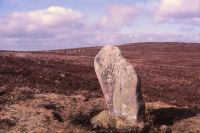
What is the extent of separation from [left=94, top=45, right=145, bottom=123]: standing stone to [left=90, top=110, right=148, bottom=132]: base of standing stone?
220 mm

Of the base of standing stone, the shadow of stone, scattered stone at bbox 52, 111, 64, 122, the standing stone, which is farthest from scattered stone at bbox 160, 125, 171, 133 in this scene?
scattered stone at bbox 52, 111, 64, 122

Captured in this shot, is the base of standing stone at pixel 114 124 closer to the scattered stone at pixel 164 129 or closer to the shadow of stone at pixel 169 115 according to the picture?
the scattered stone at pixel 164 129

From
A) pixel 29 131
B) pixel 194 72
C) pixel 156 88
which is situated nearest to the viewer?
pixel 29 131

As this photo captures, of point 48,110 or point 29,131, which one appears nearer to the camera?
point 29,131

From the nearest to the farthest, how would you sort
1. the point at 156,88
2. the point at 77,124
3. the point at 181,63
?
the point at 77,124
the point at 156,88
the point at 181,63

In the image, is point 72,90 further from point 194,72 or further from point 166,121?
point 194,72

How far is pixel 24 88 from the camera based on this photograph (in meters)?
25.5

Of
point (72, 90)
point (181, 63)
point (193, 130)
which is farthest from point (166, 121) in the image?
point (181, 63)

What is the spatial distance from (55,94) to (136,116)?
649 cm

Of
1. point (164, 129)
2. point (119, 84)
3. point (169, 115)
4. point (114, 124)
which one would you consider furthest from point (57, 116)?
point (169, 115)

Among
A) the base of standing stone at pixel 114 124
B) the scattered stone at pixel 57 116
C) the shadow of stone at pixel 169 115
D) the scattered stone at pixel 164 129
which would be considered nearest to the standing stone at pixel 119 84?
the base of standing stone at pixel 114 124

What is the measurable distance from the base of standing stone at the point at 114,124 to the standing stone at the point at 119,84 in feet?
0.72

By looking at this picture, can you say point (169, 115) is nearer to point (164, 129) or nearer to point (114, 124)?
point (164, 129)

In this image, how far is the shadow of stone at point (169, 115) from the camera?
21150 millimetres
